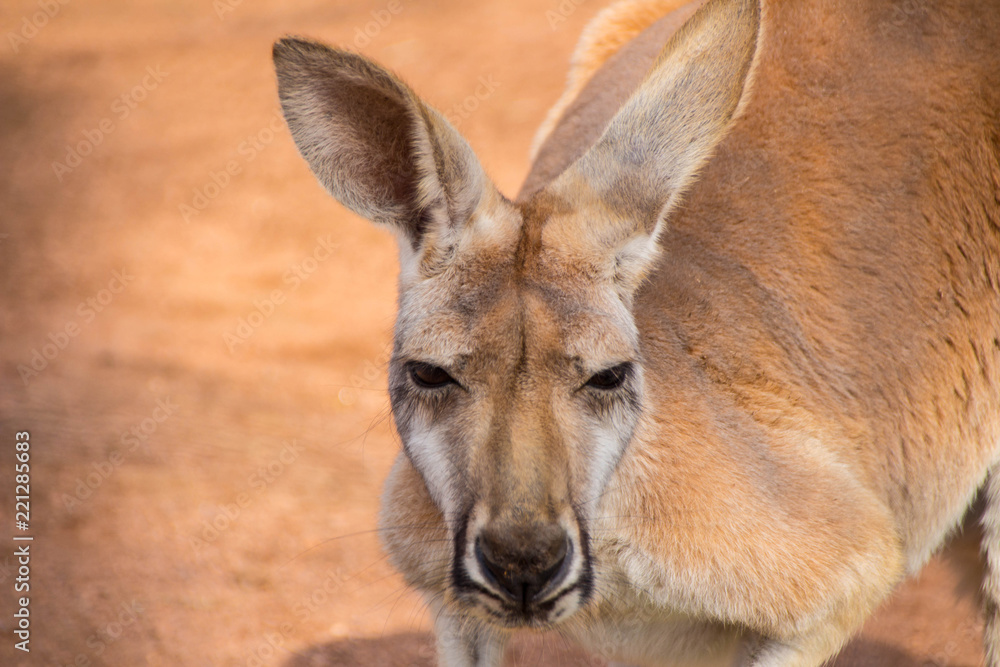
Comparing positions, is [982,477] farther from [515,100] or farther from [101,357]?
[515,100]

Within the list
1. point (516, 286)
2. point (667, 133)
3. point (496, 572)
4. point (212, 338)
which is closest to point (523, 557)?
point (496, 572)

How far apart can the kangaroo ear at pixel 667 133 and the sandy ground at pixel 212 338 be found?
1103mm

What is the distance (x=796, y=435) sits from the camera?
3201 millimetres

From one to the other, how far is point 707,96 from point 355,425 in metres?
4.38

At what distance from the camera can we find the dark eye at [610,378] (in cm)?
256

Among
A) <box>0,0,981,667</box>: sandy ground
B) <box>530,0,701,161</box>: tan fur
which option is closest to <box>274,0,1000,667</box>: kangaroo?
<box>0,0,981,667</box>: sandy ground

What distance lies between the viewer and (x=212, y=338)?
7434mm

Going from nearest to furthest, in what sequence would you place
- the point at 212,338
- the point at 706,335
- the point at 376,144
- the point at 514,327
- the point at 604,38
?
1. the point at 514,327
2. the point at 376,144
3. the point at 706,335
4. the point at 604,38
5. the point at 212,338

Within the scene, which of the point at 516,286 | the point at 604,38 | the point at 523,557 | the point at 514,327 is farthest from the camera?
the point at 604,38

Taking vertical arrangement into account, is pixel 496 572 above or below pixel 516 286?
below

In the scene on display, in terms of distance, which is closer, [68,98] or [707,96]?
[707,96]

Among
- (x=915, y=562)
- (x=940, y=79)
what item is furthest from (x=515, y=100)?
(x=915, y=562)

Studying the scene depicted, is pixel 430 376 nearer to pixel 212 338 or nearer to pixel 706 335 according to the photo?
pixel 706 335

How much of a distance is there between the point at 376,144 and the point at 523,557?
1.27m
